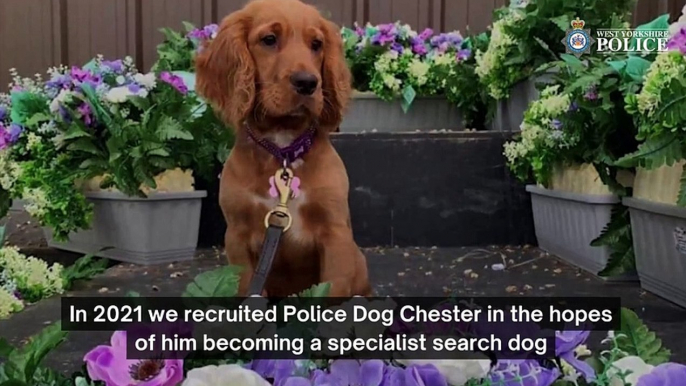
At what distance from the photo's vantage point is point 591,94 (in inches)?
107

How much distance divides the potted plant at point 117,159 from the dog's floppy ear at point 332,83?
57.2 inches

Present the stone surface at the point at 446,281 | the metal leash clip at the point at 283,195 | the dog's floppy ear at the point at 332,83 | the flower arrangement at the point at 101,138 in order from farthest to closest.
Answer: the flower arrangement at the point at 101,138, the stone surface at the point at 446,281, the dog's floppy ear at the point at 332,83, the metal leash clip at the point at 283,195

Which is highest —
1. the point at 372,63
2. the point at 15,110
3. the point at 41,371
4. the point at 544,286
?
the point at 372,63

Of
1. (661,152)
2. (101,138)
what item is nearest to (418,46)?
(101,138)

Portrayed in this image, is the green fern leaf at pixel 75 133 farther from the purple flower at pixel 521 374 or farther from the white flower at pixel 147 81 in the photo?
the purple flower at pixel 521 374

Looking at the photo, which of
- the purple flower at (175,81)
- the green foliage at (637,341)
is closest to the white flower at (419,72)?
the purple flower at (175,81)

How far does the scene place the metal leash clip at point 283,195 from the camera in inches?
69.2

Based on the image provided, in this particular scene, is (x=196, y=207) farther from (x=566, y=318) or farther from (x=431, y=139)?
(x=566, y=318)

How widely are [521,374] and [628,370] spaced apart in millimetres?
110

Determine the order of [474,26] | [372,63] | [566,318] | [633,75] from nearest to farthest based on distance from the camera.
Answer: [566,318], [633,75], [372,63], [474,26]

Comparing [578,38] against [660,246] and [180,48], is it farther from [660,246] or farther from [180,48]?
[180,48]

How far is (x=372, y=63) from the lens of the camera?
169 inches

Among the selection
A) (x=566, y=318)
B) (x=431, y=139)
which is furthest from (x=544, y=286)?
(x=566, y=318)

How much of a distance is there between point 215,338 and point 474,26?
4586mm
